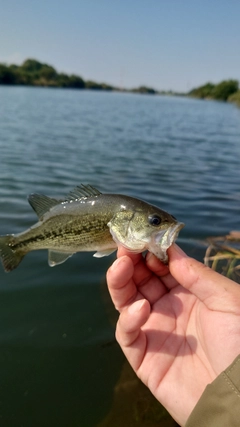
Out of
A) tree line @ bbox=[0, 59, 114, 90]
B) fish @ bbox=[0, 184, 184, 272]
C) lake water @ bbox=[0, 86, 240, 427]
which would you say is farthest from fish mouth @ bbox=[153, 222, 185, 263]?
tree line @ bbox=[0, 59, 114, 90]

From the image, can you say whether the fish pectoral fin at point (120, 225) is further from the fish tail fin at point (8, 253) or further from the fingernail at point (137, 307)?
the fish tail fin at point (8, 253)

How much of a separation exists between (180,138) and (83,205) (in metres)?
23.9

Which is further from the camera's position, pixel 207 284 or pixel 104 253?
pixel 104 253

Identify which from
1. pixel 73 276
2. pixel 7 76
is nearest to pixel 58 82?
pixel 7 76

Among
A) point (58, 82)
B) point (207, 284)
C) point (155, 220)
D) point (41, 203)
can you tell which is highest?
point (155, 220)

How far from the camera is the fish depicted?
131 inches

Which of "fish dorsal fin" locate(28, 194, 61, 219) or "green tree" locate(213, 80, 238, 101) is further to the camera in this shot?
"green tree" locate(213, 80, 238, 101)

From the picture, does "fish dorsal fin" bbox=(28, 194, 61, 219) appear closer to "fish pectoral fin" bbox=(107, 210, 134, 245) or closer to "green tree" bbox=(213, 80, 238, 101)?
"fish pectoral fin" bbox=(107, 210, 134, 245)

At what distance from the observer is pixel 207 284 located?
2805 millimetres

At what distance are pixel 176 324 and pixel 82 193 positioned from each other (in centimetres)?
154

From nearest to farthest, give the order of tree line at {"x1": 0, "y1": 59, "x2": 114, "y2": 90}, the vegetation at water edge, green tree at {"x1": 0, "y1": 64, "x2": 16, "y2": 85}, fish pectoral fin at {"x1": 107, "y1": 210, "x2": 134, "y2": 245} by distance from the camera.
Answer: fish pectoral fin at {"x1": 107, "y1": 210, "x2": 134, "y2": 245} → the vegetation at water edge → green tree at {"x1": 0, "y1": 64, "x2": 16, "y2": 85} → tree line at {"x1": 0, "y1": 59, "x2": 114, "y2": 90}

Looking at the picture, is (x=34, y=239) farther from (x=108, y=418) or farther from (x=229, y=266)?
(x=229, y=266)

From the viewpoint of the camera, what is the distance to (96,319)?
561 centimetres

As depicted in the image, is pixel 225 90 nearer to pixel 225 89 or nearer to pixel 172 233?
A: pixel 225 89
